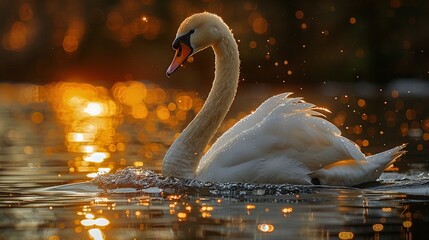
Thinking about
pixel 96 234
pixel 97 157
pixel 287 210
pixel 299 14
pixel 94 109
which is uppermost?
pixel 299 14

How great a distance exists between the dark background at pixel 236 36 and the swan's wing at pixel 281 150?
1810 centimetres

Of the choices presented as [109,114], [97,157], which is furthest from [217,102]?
[109,114]

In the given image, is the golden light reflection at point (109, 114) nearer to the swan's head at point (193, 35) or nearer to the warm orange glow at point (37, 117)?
the warm orange glow at point (37, 117)

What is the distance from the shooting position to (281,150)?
8922 mm

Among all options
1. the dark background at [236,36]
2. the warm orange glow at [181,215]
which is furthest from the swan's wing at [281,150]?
the dark background at [236,36]

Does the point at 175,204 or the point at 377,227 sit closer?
the point at 377,227

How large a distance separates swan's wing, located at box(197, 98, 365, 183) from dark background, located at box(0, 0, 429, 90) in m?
18.1

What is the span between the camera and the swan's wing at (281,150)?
8.84 meters

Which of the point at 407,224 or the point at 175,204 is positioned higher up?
the point at 175,204

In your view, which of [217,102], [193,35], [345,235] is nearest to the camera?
[345,235]

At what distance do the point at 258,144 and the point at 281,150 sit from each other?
22 cm

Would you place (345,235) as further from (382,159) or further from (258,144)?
(382,159)

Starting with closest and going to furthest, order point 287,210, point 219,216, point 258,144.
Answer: point 219,216, point 287,210, point 258,144

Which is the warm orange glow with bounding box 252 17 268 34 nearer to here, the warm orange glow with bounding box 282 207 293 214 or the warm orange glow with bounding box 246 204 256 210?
the warm orange glow with bounding box 246 204 256 210
